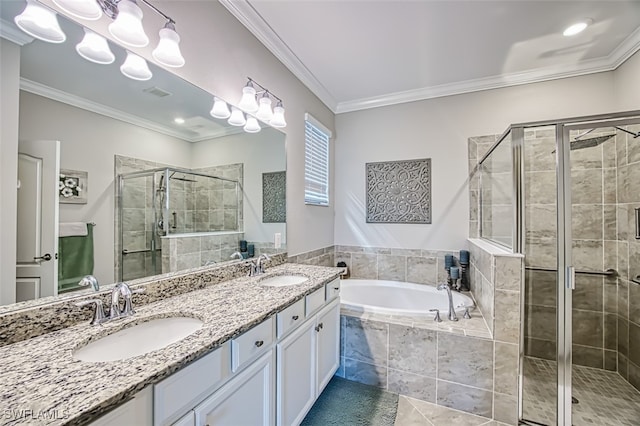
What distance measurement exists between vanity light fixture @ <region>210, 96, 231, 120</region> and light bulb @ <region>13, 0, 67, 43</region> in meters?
0.73

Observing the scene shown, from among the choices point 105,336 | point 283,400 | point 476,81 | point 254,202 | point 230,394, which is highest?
point 476,81

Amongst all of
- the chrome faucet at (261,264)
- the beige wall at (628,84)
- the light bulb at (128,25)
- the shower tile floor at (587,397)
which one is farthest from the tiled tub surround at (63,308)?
the beige wall at (628,84)

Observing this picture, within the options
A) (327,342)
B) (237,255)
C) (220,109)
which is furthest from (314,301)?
(220,109)

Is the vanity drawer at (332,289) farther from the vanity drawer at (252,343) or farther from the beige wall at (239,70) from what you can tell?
the vanity drawer at (252,343)

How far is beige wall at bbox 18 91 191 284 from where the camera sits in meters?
0.98

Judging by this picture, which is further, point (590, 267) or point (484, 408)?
point (590, 267)

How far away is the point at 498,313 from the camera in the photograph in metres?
1.78

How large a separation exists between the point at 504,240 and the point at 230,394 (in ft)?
6.55

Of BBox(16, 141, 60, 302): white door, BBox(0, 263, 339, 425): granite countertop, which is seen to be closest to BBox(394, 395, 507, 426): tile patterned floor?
BBox(0, 263, 339, 425): granite countertop

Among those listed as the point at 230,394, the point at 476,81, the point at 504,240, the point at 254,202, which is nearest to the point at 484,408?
the point at 504,240

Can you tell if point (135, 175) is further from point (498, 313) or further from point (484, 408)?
point (484, 408)

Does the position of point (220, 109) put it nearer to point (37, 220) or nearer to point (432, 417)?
point (37, 220)

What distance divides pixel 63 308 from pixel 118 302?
0.16 meters

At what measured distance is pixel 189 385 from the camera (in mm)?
835
